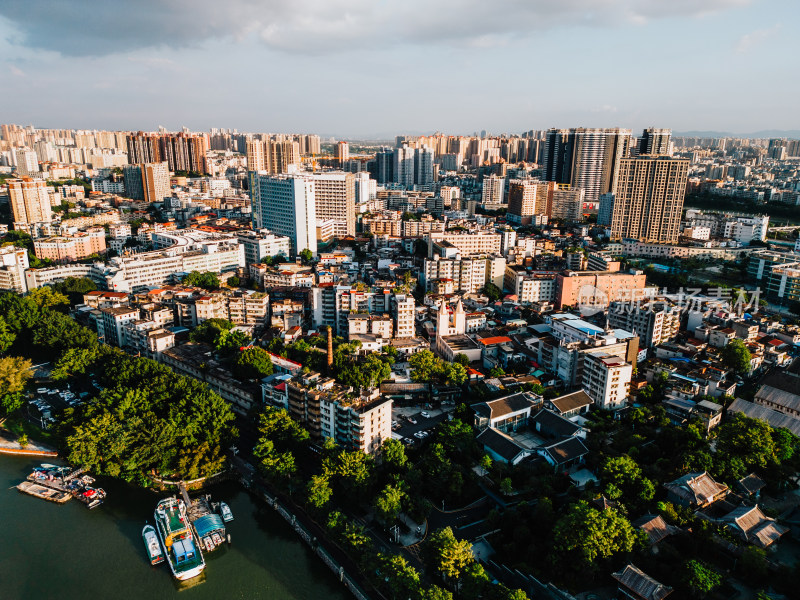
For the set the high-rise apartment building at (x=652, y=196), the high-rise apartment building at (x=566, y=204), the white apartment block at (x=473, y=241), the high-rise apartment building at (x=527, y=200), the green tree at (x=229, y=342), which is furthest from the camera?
the high-rise apartment building at (x=566, y=204)

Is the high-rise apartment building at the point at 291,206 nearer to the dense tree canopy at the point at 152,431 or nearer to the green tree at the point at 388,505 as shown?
the dense tree canopy at the point at 152,431

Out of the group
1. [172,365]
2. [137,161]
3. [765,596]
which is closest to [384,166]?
[137,161]

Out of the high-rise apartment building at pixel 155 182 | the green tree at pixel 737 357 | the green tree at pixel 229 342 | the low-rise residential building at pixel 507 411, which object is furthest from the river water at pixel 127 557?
the high-rise apartment building at pixel 155 182

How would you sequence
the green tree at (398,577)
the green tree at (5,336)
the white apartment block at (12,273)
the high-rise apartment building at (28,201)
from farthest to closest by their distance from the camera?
the high-rise apartment building at (28,201)
the white apartment block at (12,273)
the green tree at (5,336)
the green tree at (398,577)

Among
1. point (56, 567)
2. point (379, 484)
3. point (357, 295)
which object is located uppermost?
point (357, 295)

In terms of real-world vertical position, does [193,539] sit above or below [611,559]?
below

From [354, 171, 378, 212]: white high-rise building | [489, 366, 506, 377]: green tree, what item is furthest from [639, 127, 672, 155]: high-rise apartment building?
[489, 366, 506, 377]: green tree

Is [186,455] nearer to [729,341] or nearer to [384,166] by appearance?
[729,341]
